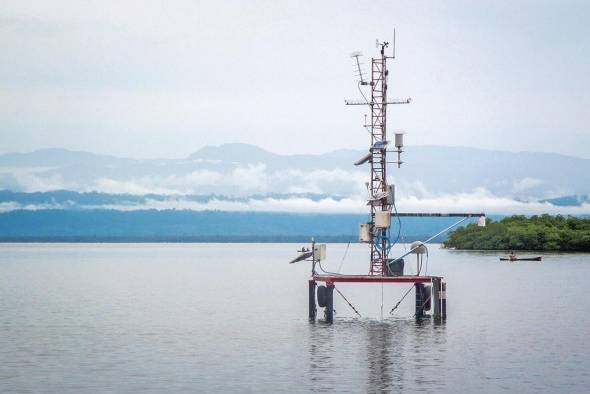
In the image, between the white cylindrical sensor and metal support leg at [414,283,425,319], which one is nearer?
the white cylindrical sensor

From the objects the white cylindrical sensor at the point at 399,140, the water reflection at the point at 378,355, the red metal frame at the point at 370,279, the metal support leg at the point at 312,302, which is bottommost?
the water reflection at the point at 378,355

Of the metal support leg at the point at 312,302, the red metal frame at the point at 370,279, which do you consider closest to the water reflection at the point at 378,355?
the metal support leg at the point at 312,302

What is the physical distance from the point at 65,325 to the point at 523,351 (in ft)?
99.8

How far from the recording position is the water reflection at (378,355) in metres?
45.1

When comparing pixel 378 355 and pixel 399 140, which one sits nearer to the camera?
pixel 378 355

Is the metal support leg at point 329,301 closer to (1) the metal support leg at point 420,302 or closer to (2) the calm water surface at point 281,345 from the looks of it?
(2) the calm water surface at point 281,345

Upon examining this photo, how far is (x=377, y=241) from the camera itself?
66750mm

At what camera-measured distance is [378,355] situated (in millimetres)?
53125

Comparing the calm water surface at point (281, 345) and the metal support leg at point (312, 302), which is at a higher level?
the metal support leg at point (312, 302)

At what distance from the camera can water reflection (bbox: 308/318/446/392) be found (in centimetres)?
4512

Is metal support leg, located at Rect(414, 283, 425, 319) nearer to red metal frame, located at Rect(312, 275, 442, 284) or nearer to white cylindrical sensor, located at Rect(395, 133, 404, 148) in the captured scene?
red metal frame, located at Rect(312, 275, 442, 284)

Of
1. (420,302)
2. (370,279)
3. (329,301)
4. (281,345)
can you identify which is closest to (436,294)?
(420,302)

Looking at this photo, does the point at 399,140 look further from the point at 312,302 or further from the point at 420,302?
the point at 312,302

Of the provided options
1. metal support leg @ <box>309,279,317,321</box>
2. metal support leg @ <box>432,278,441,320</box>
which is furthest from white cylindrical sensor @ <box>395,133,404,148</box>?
metal support leg @ <box>309,279,317,321</box>
